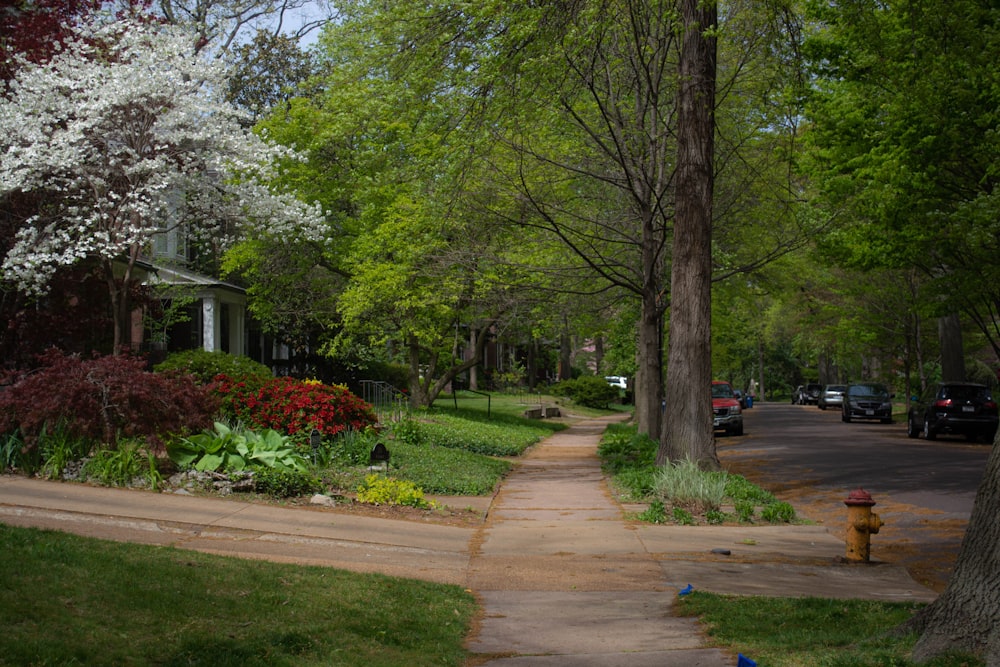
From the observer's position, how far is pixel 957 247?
23.0 meters

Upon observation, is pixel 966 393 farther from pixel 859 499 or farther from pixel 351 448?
pixel 859 499

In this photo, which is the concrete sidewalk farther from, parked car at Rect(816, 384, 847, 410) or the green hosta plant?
parked car at Rect(816, 384, 847, 410)

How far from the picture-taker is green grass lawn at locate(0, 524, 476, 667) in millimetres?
5383

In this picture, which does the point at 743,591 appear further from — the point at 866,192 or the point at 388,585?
the point at 866,192

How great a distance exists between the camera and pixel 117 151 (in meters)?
17.0

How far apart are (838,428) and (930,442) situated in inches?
297

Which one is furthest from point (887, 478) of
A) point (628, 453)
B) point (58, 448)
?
point (58, 448)

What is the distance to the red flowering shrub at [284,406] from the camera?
15.1 meters

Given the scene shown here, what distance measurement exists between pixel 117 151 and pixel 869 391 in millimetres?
33515

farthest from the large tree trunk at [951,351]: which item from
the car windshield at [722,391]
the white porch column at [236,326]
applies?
the white porch column at [236,326]

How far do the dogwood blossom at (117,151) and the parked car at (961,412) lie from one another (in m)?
19.7

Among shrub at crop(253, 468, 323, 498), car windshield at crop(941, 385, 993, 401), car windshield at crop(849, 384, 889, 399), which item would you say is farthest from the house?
car windshield at crop(849, 384, 889, 399)

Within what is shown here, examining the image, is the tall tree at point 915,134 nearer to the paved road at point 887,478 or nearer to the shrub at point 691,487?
the paved road at point 887,478

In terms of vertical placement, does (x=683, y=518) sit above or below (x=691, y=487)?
below
